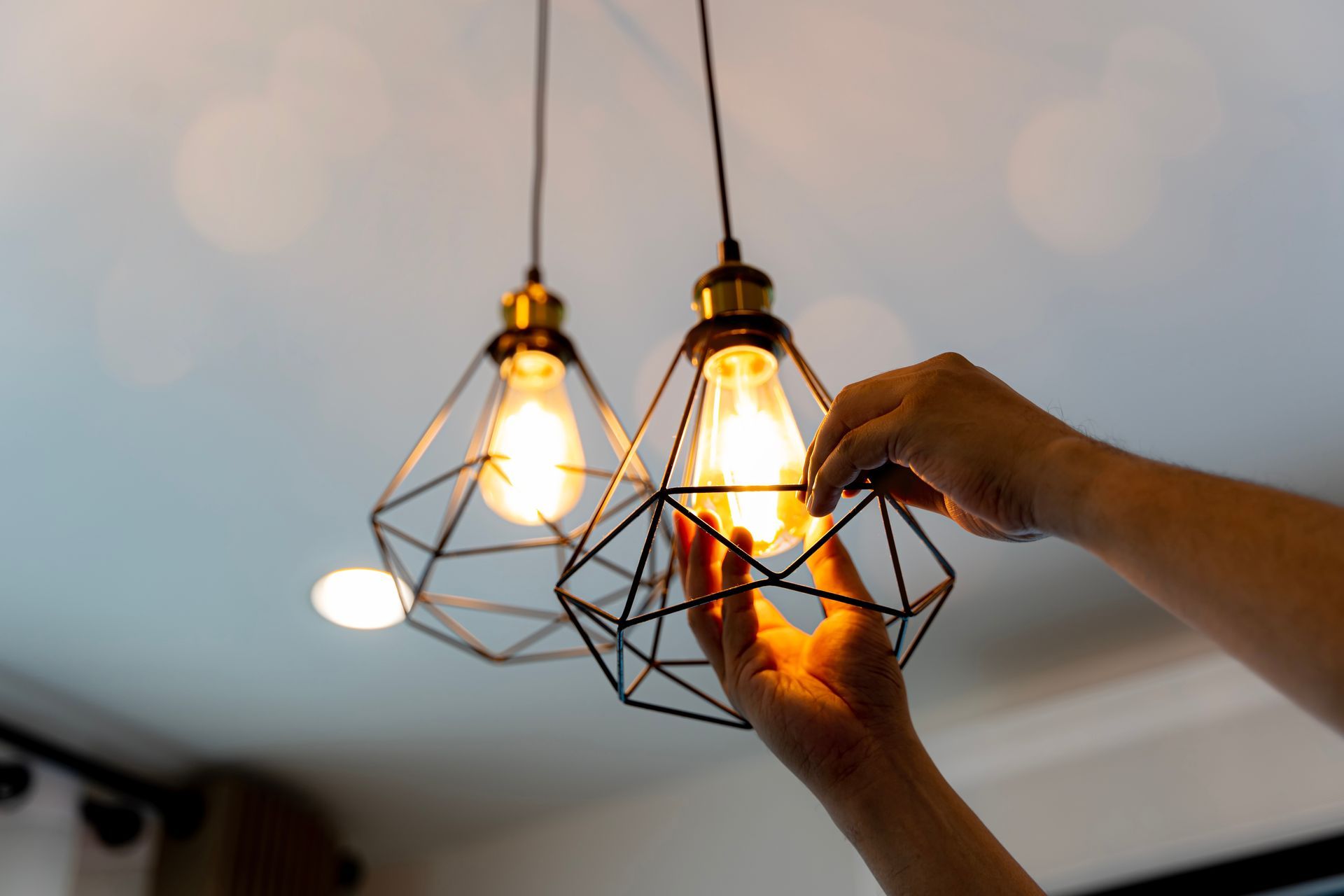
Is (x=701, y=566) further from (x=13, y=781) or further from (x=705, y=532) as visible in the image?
(x=13, y=781)

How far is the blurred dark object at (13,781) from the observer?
74.8 inches

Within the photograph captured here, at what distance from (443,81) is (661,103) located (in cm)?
21

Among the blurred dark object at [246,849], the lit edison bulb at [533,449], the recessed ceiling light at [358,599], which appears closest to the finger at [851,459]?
the lit edison bulb at [533,449]

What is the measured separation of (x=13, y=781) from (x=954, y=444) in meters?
1.99

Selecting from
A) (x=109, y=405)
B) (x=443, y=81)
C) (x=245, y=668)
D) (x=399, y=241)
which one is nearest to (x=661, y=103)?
(x=443, y=81)

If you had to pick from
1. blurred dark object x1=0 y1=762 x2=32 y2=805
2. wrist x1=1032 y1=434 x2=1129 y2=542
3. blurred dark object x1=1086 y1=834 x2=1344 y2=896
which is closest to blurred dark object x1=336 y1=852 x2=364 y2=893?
blurred dark object x1=0 y1=762 x2=32 y2=805

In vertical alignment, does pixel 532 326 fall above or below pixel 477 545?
below

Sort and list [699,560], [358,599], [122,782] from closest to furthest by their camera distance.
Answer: [699,560]
[358,599]
[122,782]

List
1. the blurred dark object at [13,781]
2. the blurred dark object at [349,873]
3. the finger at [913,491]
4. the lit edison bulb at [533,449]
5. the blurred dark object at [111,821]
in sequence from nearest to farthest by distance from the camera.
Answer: the finger at [913,491]
the lit edison bulb at [533,449]
the blurred dark object at [13,781]
the blurred dark object at [111,821]
the blurred dark object at [349,873]

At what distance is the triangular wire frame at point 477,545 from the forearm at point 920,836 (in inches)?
7.8

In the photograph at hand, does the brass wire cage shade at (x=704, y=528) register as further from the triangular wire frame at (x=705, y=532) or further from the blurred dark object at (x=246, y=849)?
the blurred dark object at (x=246, y=849)

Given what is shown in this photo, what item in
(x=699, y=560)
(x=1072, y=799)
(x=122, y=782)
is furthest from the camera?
(x=122, y=782)

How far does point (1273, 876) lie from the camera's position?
1760 millimetres

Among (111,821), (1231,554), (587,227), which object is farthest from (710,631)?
(111,821)
